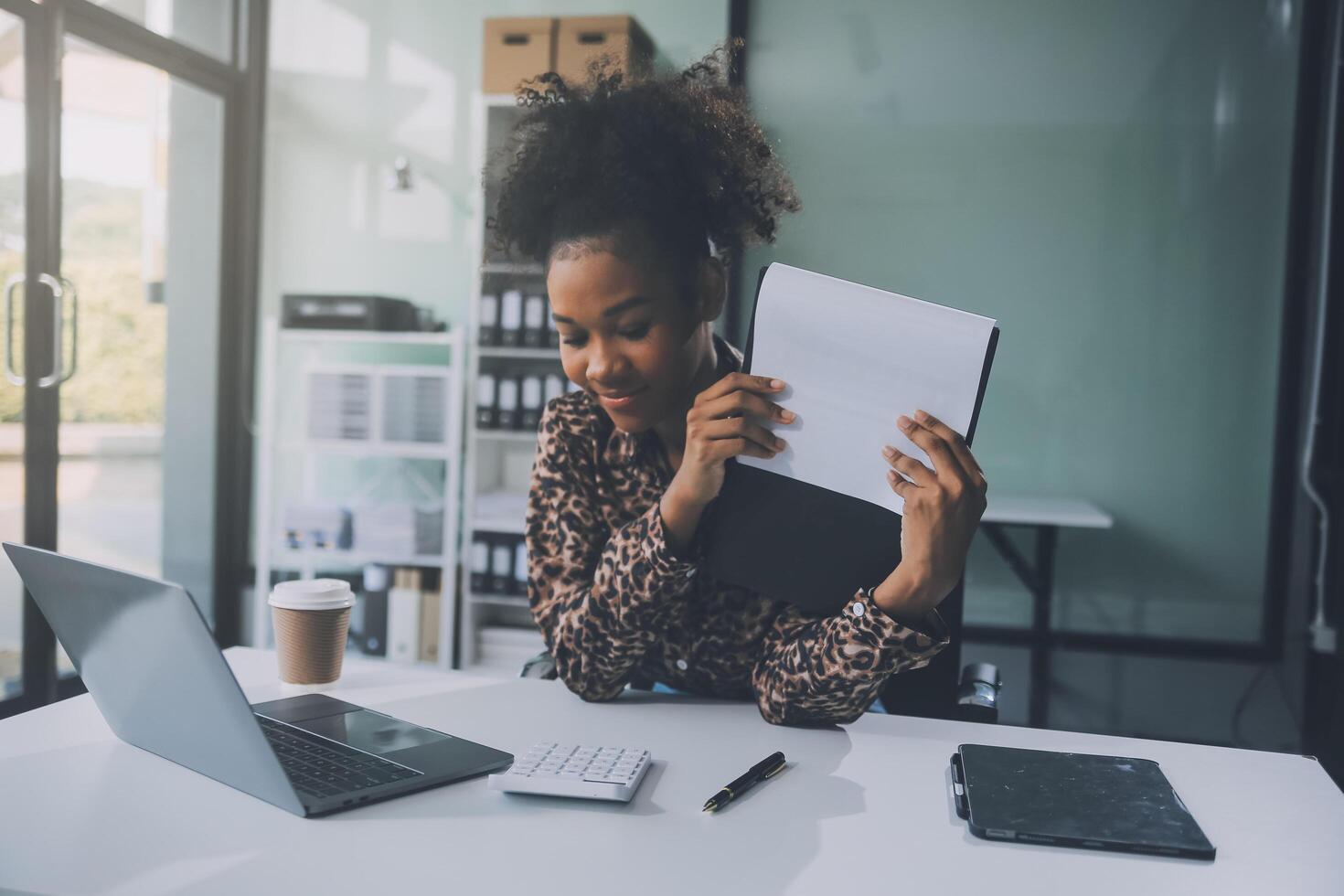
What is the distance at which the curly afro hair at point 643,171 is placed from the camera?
1.18m

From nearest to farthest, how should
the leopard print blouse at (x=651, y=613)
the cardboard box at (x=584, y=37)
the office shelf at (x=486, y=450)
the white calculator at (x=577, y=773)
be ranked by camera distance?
the white calculator at (x=577, y=773) < the leopard print blouse at (x=651, y=613) < the cardboard box at (x=584, y=37) < the office shelf at (x=486, y=450)

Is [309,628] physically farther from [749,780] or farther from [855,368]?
[855,368]

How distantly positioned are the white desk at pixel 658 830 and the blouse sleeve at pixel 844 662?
0.04m

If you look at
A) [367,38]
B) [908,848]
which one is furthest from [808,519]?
[367,38]

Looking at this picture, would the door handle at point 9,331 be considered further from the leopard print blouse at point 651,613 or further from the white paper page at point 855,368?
the white paper page at point 855,368

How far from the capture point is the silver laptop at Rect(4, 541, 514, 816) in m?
0.80

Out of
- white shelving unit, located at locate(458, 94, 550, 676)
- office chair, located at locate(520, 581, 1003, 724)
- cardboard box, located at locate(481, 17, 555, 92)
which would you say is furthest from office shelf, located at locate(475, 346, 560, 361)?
office chair, located at locate(520, 581, 1003, 724)

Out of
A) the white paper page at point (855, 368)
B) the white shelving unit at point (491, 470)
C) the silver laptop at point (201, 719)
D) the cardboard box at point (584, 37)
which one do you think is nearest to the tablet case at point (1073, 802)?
the white paper page at point (855, 368)

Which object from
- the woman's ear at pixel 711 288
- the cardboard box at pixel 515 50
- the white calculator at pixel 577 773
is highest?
the cardboard box at pixel 515 50

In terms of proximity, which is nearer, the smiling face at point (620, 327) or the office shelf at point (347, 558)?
the smiling face at point (620, 327)

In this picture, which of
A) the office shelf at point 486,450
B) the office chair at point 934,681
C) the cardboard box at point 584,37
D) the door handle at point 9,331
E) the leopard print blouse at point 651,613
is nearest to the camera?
the leopard print blouse at point 651,613

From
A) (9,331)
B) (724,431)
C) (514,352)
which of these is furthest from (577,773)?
(9,331)

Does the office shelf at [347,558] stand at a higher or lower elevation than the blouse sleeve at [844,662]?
lower

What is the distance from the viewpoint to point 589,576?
130cm
